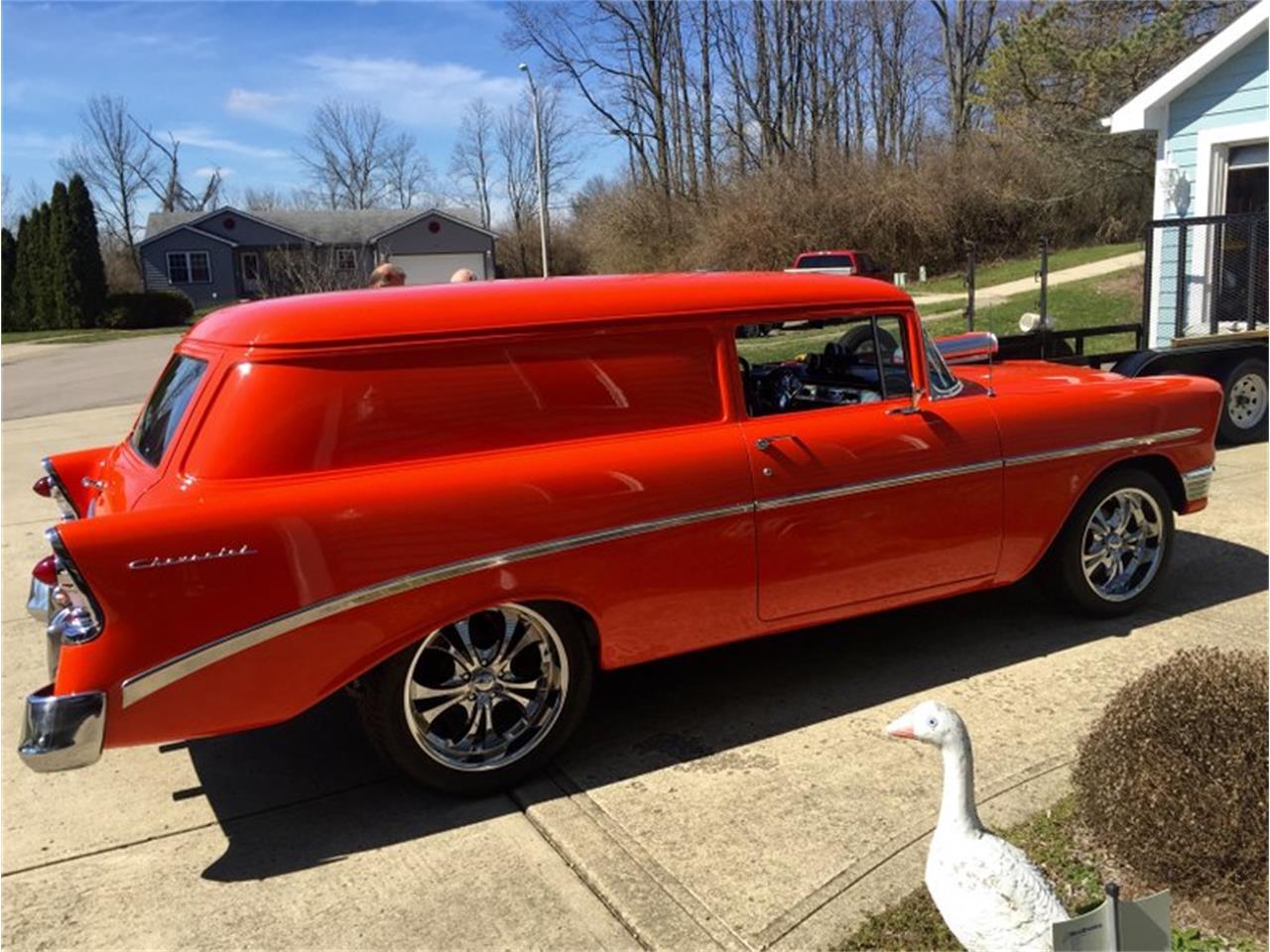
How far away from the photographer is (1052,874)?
2.94 m

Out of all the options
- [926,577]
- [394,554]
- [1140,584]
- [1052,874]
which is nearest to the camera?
[1052,874]

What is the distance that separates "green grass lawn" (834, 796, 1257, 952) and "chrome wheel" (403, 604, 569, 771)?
1.36 metres

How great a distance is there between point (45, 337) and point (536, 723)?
45615 millimetres

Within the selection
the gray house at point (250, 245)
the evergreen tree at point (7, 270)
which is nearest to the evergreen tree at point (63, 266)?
the evergreen tree at point (7, 270)

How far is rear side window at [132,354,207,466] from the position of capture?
11.5ft

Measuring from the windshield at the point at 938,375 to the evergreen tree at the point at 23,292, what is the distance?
5119cm

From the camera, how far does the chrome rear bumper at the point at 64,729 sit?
2.97 metres

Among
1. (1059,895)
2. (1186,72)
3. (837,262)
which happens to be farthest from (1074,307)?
(1059,895)

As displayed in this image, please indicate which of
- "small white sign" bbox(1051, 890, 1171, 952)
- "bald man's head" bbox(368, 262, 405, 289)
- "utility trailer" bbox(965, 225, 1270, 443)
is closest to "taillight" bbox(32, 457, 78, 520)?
"bald man's head" bbox(368, 262, 405, 289)

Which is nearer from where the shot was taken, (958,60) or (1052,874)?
(1052,874)

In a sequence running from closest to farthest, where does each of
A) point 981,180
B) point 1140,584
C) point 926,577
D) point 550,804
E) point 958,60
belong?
point 550,804 → point 926,577 → point 1140,584 → point 981,180 → point 958,60

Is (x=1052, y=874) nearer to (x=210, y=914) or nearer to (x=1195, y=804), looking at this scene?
(x=1195, y=804)

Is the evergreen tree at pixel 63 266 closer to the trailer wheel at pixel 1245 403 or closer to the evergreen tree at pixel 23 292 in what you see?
the evergreen tree at pixel 23 292

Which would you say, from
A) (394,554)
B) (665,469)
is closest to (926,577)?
(665,469)
